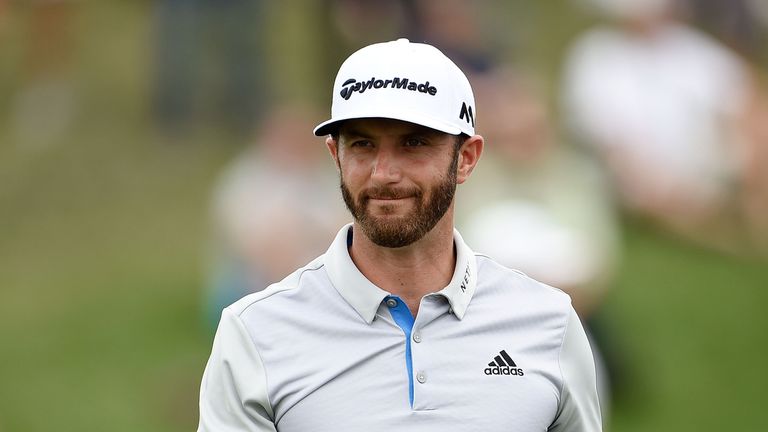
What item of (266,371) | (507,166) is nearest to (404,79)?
(266,371)

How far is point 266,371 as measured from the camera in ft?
12.5

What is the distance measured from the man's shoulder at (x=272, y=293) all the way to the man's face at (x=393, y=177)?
0.22 metres

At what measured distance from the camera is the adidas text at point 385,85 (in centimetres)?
386

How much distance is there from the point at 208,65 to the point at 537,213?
6050mm

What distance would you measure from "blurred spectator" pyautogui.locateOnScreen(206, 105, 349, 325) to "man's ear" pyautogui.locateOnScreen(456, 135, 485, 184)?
20.0ft

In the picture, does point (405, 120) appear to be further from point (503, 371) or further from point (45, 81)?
point (45, 81)

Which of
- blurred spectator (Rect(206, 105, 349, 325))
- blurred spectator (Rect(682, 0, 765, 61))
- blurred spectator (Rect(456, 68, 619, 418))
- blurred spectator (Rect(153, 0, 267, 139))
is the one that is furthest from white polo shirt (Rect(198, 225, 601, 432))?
blurred spectator (Rect(153, 0, 267, 139))

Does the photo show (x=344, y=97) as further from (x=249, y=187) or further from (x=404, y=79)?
(x=249, y=187)

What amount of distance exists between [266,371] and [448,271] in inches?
22.3

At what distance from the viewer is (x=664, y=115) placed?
11.9 metres

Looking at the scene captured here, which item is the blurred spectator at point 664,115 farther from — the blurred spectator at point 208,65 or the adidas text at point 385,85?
the adidas text at point 385,85

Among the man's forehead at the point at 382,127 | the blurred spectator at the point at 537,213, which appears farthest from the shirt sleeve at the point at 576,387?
the blurred spectator at the point at 537,213

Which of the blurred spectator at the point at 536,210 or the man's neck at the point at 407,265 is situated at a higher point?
the man's neck at the point at 407,265

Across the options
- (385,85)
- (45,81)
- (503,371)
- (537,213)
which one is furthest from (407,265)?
(45,81)
